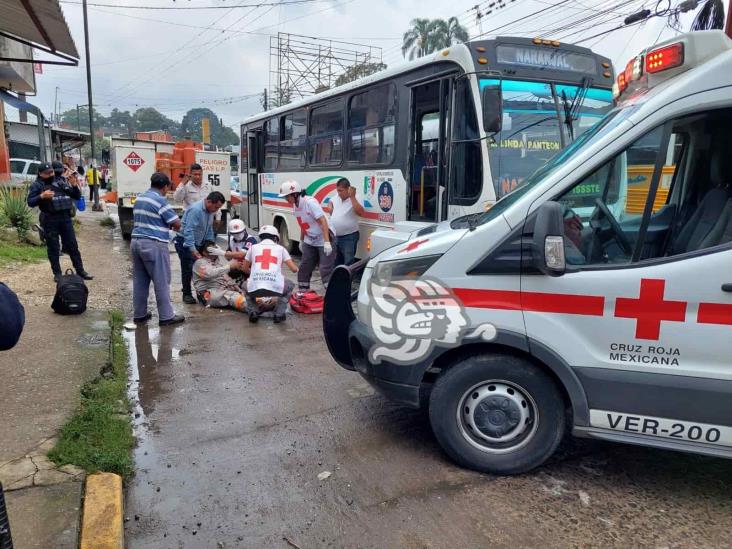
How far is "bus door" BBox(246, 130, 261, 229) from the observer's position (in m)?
13.6

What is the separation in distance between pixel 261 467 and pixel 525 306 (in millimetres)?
1951

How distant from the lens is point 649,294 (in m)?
2.99

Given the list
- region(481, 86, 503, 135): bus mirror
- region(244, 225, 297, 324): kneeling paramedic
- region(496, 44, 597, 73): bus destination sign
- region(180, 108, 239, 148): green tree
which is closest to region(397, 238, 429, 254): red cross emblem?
region(481, 86, 503, 135): bus mirror

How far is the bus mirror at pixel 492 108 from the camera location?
6125 mm

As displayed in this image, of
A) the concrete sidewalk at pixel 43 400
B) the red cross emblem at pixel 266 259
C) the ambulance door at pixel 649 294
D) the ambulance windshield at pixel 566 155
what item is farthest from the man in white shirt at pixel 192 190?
the ambulance door at pixel 649 294

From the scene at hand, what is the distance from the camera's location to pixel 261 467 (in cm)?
362

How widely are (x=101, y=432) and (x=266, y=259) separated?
351 centimetres

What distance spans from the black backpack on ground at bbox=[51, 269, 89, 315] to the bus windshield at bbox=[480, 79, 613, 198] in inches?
202

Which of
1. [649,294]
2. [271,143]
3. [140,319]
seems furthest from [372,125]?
[649,294]

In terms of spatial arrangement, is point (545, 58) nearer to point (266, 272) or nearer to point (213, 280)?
point (266, 272)

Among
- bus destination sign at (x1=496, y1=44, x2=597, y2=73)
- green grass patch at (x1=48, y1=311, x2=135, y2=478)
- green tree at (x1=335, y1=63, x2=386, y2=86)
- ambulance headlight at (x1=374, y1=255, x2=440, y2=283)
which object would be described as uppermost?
green tree at (x1=335, y1=63, x2=386, y2=86)

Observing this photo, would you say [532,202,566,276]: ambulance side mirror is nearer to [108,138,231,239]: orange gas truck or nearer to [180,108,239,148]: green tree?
[108,138,231,239]: orange gas truck

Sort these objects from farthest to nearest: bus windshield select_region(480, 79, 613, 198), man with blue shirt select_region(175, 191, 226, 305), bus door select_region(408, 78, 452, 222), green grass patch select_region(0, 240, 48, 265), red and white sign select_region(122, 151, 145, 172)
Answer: red and white sign select_region(122, 151, 145, 172) < green grass patch select_region(0, 240, 48, 265) < man with blue shirt select_region(175, 191, 226, 305) < bus door select_region(408, 78, 452, 222) < bus windshield select_region(480, 79, 613, 198)

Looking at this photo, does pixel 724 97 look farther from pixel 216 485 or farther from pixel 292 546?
pixel 216 485
